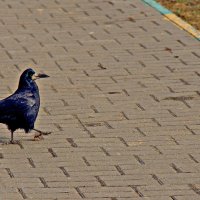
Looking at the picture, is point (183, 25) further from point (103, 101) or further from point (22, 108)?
point (22, 108)

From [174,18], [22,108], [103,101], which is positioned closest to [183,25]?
[174,18]

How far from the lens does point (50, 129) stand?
9844 mm

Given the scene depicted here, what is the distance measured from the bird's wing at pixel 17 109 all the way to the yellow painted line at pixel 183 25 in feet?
13.7

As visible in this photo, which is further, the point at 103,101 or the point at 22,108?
the point at 103,101

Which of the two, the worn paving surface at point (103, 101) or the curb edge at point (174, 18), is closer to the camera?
the worn paving surface at point (103, 101)

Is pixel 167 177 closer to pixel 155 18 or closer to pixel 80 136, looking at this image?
pixel 80 136

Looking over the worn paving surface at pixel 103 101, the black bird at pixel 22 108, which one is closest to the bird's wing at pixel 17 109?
the black bird at pixel 22 108

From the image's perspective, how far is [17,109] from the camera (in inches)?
368

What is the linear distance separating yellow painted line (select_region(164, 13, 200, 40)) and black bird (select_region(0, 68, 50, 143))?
4.07 metres

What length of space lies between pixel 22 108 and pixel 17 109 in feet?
0.15

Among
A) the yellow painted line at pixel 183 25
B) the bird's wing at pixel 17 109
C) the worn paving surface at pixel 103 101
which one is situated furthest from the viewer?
the yellow painted line at pixel 183 25

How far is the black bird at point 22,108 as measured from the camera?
9.33 m

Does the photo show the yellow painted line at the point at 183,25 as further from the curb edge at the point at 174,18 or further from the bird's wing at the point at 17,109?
the bird's wing at the point at 17,109

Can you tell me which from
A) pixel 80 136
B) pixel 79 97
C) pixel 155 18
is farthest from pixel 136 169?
pixel 155 18
